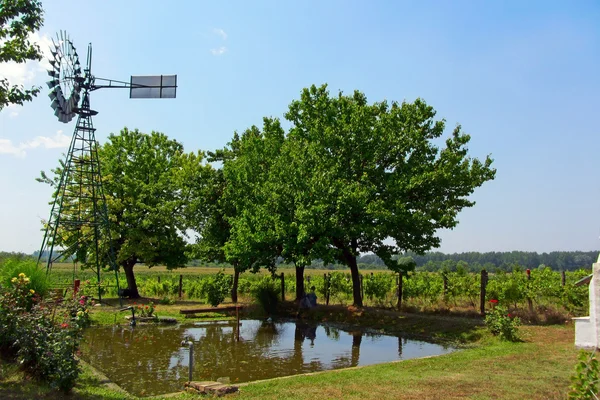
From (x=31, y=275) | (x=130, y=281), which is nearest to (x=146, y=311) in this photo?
(x=31, y=275)

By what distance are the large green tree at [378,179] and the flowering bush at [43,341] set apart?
463 inches

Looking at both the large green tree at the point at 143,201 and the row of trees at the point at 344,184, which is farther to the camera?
the large green tree at the point at 143,201

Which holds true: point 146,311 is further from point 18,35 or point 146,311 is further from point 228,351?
point 18,35

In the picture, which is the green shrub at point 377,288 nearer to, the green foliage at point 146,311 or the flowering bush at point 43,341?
the green foliage at point 146,311

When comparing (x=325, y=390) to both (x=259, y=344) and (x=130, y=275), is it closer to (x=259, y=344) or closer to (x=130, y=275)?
(x=259, y=344)

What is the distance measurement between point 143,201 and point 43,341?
23.7 metres

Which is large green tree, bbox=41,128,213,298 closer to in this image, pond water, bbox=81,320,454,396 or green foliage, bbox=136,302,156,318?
green foliage, bbox=136,302,156,318

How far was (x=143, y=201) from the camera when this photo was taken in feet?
102

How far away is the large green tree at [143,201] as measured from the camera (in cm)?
2948

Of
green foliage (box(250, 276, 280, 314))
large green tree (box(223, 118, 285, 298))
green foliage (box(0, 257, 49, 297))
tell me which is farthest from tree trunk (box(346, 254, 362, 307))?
green foliage (box(0, 257, 49, 297))

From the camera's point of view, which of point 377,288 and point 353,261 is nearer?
point 353,261

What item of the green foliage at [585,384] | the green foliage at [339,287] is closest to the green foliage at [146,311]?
the green foliage at [339,287]

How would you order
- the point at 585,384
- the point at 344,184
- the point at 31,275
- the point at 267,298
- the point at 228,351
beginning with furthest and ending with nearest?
the point at 267,298
the point at 344,184
the point at 228,351
the point at 31,275
the point at 585,384

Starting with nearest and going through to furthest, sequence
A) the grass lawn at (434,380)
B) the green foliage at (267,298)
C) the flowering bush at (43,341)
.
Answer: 1. the flowering bush at (43,341)
2. the grass lawn at (434,380)
3. the green foliage at (267,298)
